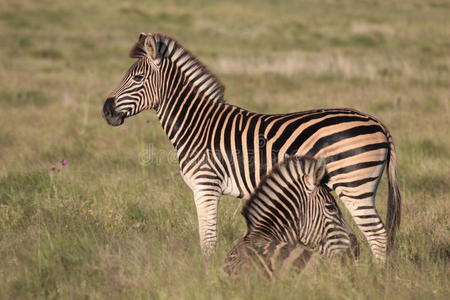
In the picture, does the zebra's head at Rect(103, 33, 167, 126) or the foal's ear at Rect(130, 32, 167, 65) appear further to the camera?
the zebra's head at Rect(103, 33, 167, 126)

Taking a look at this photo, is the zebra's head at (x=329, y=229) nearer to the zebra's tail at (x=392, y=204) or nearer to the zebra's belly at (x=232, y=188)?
the zebra's tail at (x=392, y=204)

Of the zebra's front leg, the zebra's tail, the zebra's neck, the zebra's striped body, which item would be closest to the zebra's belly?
the zebra's front leg

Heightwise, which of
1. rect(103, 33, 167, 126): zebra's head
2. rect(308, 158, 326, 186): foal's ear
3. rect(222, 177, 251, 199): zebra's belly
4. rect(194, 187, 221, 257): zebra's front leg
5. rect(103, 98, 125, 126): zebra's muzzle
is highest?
rect(103, 33, 167, 126): zebra's head

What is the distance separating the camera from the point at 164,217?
6.63 metres

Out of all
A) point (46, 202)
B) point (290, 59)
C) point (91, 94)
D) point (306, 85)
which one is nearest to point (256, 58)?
point (290, 59)

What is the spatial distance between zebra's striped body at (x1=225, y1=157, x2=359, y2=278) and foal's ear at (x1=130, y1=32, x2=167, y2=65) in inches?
71.2

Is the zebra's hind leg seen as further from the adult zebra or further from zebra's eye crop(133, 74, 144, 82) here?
zebra's eye crop(133, 74, 144, 82)

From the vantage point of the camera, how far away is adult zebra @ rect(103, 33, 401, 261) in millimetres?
5297

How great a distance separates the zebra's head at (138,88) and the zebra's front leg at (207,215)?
112 cm

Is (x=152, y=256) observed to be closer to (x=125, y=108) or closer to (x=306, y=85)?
(x=125, y=108)

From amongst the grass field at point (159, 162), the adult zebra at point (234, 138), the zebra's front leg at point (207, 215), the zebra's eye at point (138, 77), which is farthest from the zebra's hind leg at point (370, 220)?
the zebra's eye at point (138, 77)

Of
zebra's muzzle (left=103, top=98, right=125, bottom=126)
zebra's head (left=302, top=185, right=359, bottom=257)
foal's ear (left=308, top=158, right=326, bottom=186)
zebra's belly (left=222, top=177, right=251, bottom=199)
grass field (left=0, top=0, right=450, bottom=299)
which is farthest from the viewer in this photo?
zebra's muzzle (left=103, top=98, right=125, bottom=126)

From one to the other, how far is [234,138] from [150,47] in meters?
1.15

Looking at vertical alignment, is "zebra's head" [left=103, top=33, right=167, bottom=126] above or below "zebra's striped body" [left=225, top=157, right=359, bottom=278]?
above
